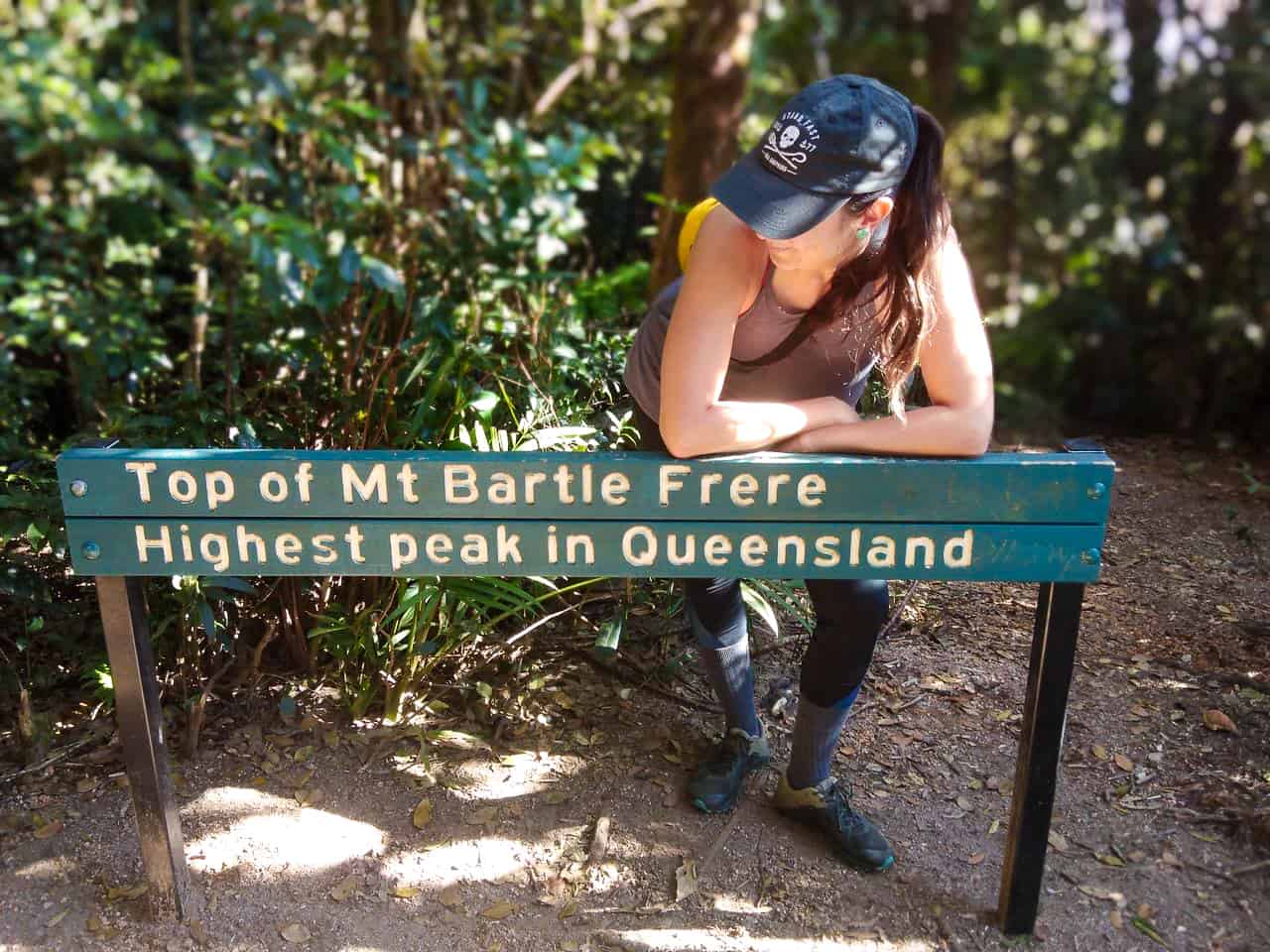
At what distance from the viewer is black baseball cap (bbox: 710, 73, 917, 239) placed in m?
1.87

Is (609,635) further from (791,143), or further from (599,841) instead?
(791,143)

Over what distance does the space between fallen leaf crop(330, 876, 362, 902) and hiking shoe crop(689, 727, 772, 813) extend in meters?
0.77

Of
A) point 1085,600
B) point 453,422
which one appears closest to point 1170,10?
point 1085,600

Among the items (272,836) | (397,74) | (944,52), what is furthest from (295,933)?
(944,52)

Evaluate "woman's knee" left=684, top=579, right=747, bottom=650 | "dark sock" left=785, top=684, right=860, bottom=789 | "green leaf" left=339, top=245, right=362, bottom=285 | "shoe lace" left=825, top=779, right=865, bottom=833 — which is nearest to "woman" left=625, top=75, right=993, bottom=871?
"dark sock" left=785, top=684, right=860, bottom=789

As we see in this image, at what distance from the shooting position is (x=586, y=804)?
2.69 meters

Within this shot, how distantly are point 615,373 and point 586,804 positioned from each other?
1268mm

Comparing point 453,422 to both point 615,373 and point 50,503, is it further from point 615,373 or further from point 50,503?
point 50,503

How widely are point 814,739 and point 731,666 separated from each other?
25cm

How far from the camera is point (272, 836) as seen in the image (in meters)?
2.57

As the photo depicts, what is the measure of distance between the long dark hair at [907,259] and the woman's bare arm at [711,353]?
7.9 inches

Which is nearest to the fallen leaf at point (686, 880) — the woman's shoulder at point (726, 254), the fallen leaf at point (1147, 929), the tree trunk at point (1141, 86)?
the fallen leaf at point (1147, 929)

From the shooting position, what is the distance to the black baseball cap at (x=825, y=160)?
6.15 feet

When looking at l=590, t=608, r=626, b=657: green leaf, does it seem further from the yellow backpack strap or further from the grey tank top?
the yellow backpack strap
